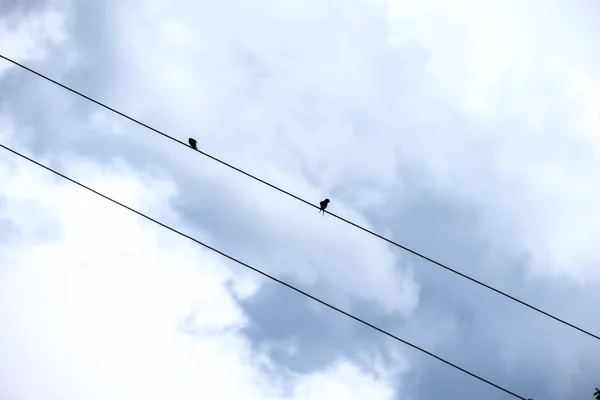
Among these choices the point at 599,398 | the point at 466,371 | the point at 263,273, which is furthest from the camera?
the point at 599,398

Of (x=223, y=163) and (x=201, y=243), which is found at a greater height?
(x=223, y=163)

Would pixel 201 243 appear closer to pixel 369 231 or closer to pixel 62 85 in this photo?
pixel 369 231

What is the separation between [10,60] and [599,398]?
86.8 ft

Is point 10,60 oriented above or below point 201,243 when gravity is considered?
above

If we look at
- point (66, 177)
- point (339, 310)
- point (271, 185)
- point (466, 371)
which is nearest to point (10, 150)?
point (66, 177)

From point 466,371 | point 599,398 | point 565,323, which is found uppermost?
point 599,398

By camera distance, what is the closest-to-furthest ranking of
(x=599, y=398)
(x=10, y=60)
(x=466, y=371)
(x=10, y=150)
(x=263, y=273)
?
1. (x=466, y=371)
2. (x=263, y=273)
3. (x=10, y=150)
4. (x=10, y=60)
5. (x=599, y=398)

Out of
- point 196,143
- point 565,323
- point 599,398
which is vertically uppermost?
point 196,143

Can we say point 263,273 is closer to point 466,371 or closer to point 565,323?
point 466,371

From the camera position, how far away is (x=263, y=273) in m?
10.8

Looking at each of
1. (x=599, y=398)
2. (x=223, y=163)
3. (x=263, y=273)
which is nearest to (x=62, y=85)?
(x=223, y=163)

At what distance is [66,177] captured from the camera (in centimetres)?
1139

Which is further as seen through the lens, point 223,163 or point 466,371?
point 223,163

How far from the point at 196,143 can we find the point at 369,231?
13.2 metres
